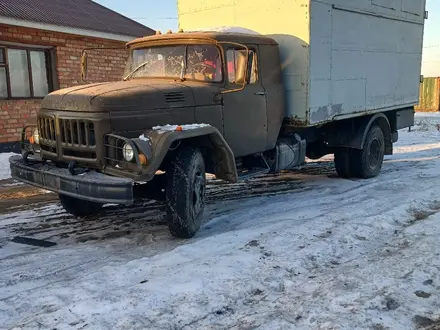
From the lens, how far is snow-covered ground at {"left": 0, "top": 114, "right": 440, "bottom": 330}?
10.3 ft

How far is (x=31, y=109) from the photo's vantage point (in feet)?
37.7

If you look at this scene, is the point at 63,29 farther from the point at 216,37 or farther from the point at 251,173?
the point at 251,173

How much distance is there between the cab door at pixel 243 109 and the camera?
548cm

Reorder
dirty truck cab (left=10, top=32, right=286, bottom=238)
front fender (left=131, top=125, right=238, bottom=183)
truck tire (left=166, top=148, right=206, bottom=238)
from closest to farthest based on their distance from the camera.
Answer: front fender (left=131, top=125, right=238, bottom=183), dirty truck cab (left=10, top=32, right=286, bottom=238), truck tire (left=166, top=148, right=206, bottom=238)

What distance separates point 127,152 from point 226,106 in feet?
5.44

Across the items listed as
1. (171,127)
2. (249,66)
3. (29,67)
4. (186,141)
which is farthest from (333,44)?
(29,67)

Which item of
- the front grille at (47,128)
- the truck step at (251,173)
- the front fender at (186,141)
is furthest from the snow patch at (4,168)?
the front fender at (186,141)

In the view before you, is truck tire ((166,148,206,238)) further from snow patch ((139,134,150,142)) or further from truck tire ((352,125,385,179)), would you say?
truck tire ((352,125,385,179))

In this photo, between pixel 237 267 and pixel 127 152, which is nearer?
pixel 237 267

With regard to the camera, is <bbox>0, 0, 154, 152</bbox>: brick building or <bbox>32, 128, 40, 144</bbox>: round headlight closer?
<bbox>32, 128, 40, 144</bbox>: round headlight

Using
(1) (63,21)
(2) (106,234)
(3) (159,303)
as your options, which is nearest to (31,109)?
(1) (63,21)

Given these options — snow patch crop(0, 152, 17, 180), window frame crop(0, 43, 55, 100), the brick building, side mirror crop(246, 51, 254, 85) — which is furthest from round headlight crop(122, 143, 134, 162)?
window frame crop(0, 43, 55, 100)

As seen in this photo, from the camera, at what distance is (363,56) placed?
735 cm

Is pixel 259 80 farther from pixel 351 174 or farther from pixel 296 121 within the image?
pixel 351 174
